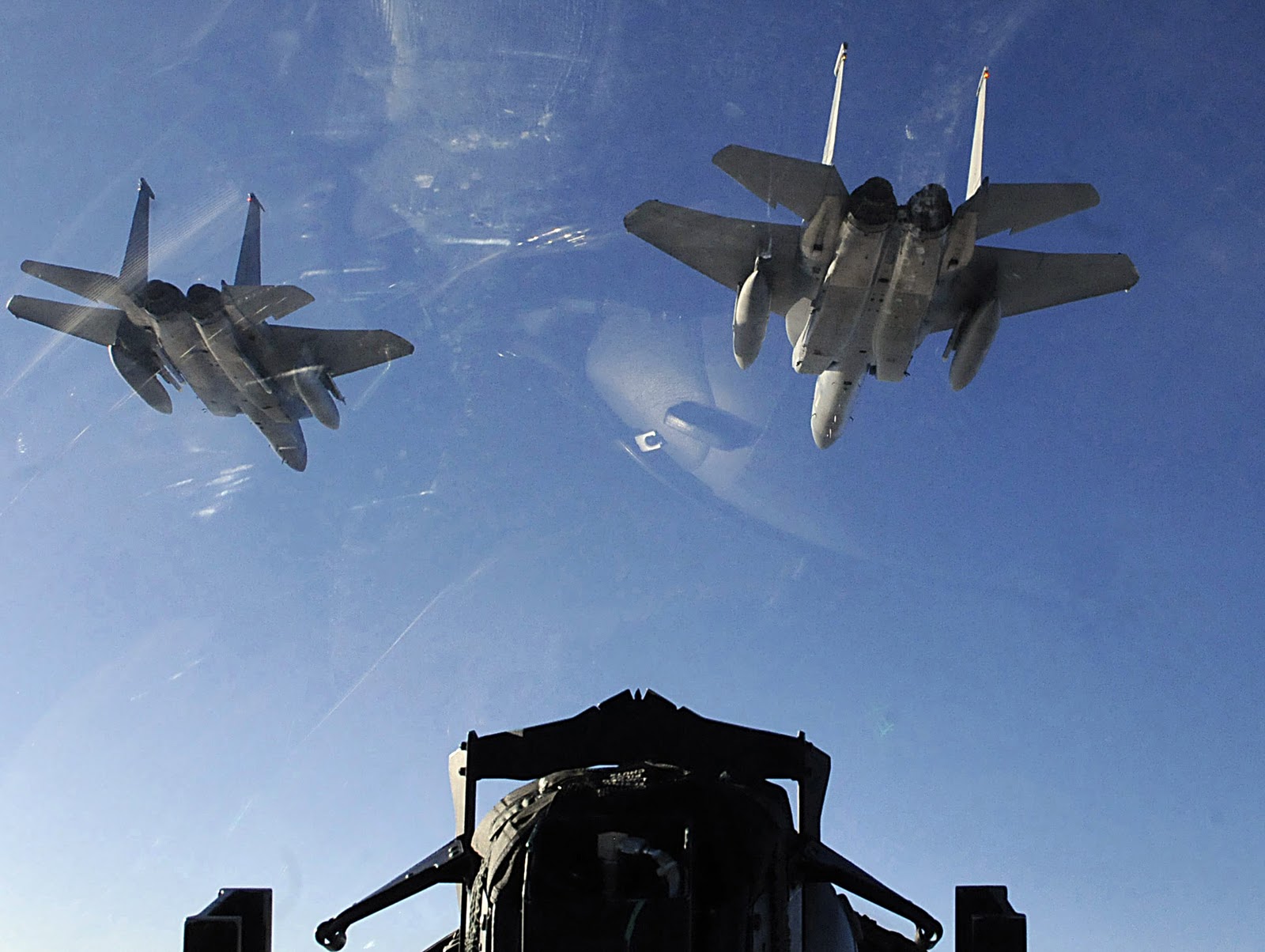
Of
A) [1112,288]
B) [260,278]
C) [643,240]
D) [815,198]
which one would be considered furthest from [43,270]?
[1112,288]

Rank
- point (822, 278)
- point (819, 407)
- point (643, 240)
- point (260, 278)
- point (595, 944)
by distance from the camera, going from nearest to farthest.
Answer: point (595, 944)
point (822, 278)
point (643, 240)
point (819, 407)
point (260, 278)

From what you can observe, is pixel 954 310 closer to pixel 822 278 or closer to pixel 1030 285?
pixel 1030 285

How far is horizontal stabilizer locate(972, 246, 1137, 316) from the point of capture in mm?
22969

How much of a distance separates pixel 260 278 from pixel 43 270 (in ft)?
34.4

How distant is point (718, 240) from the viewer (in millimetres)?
23094

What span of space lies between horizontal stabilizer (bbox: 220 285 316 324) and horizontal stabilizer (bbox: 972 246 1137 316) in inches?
629

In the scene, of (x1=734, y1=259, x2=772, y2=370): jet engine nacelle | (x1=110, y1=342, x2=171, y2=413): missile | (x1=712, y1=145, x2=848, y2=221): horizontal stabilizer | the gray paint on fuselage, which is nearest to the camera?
(x1=712, y1=145, x2=848, y2=221): horizontal stabilizer

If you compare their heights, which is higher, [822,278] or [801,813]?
[822,278]

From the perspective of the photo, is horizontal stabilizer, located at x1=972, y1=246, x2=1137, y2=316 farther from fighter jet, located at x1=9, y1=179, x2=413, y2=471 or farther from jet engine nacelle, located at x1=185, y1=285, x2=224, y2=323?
jet engine nacelle, located at x1=185, y1=285, x2=224, y2=323

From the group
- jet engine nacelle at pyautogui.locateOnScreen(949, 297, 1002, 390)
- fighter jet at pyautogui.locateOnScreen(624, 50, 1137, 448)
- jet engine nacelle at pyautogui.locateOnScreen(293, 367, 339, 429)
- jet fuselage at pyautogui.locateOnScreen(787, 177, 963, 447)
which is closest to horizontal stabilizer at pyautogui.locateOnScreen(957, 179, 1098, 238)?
fighter jet at pyautogui.locateOnScreen(624, 50, 1137, 448)

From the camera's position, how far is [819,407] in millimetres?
25469

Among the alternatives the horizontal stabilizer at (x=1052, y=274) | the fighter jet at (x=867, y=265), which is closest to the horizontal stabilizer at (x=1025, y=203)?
the fighter jet at (x=867, y=265)

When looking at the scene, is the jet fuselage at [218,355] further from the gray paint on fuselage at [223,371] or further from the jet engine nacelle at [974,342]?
the jet engine nacelle at [974,342]

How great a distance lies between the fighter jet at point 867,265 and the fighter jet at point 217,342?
9.92 m
